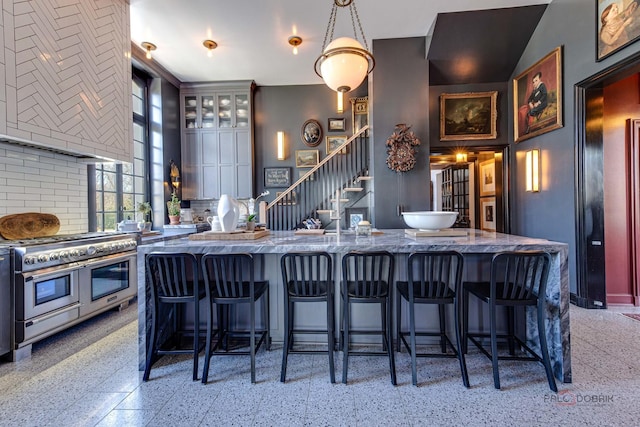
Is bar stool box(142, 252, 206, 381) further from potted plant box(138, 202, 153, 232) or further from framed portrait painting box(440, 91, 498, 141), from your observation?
framed portrait painting box(440, 91, 498, 141)

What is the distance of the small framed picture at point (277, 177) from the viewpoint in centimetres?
595

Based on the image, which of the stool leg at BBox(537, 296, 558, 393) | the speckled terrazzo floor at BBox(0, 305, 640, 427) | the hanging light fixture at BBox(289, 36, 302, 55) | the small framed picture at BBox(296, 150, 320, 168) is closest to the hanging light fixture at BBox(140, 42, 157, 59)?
the hanging light fixture at BBox(289, 36, 302, 55)

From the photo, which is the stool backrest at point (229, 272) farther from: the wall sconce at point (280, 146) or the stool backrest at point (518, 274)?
the wall sconce at point (280, 146)

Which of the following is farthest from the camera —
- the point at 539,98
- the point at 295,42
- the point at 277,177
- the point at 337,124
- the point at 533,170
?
the point at 277,177

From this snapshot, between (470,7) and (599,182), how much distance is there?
2.79m

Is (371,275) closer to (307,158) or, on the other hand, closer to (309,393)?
(309,393)

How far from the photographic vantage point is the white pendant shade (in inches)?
85.5

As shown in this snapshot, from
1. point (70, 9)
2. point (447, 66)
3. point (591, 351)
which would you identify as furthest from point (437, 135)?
point (70, 9)

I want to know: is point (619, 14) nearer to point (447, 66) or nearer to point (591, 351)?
point (447, 66)

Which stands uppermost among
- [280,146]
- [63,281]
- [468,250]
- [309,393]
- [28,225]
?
[280,146]

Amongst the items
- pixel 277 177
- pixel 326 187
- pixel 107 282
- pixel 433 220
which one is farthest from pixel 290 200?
pixel 433 220

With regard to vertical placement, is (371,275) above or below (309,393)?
above

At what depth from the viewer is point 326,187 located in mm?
4910

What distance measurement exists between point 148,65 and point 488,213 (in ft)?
22.5
